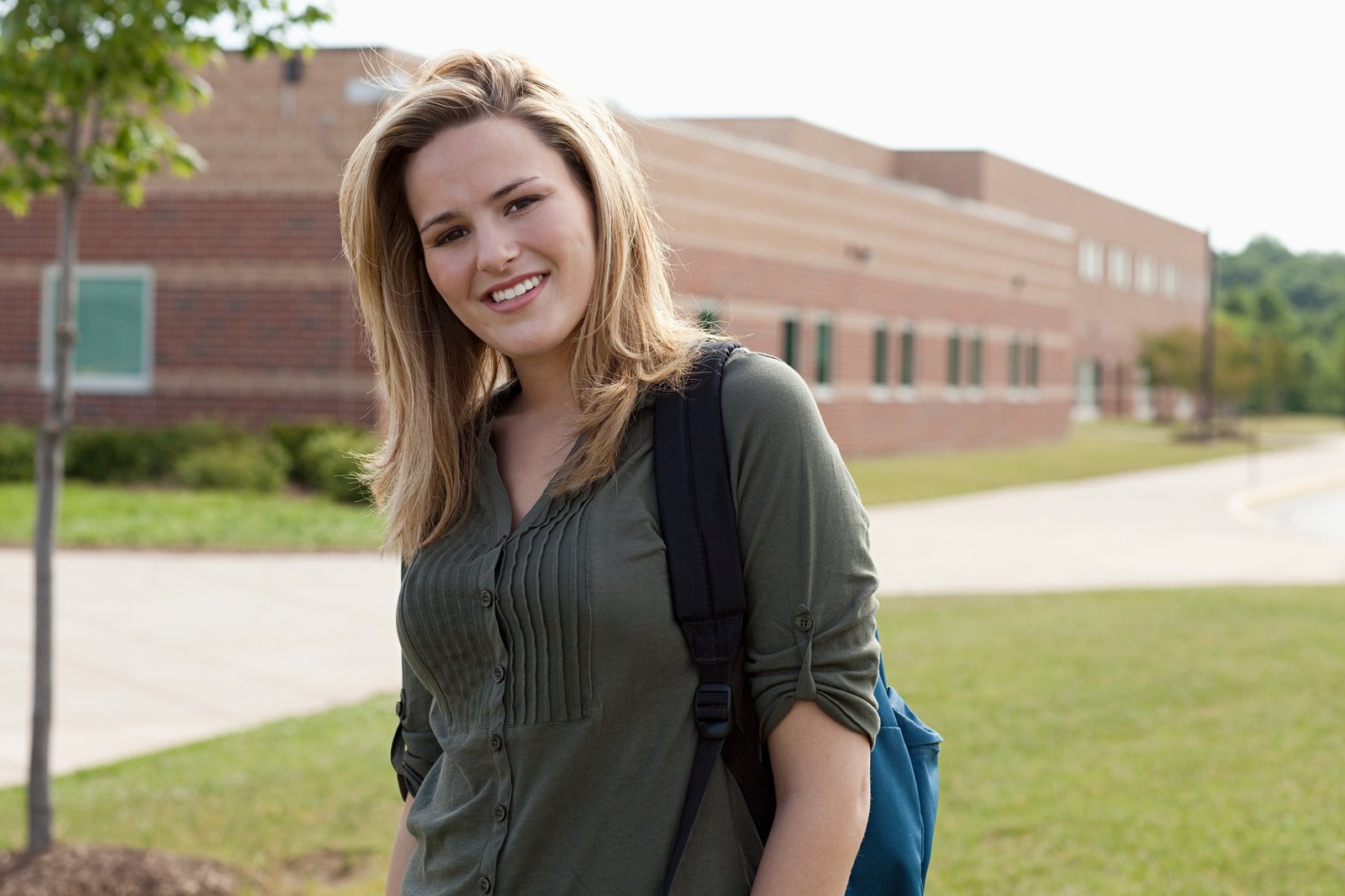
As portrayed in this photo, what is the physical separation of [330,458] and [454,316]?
1643cm

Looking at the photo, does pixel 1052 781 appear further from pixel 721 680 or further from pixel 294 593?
pixel 294 593

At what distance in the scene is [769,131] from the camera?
44.2 m

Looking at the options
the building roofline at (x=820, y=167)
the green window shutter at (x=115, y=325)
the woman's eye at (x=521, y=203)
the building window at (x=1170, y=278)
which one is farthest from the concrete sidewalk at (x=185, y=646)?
the building window at (x=1170, y=278)

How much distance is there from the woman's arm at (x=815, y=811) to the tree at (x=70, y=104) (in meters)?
3.93

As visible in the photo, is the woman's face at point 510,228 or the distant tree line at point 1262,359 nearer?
the woman's face at point 510,228

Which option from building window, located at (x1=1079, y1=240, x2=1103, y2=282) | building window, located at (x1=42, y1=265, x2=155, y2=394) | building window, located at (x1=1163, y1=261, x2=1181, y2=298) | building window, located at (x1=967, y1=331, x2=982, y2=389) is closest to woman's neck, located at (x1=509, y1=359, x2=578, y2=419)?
building window, located at (x1=42, y1=265, x2=155, y2=394)

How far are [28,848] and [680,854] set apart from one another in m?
4.16

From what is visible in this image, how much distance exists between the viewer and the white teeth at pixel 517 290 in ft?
6.81

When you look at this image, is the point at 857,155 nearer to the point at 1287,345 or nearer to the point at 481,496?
the point at 1287,345

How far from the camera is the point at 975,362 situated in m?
37.8

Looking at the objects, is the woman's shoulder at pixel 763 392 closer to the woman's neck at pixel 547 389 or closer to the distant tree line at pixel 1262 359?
the woman's neck at pixel 547 389

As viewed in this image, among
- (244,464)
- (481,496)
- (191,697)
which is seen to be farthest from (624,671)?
(244,464)

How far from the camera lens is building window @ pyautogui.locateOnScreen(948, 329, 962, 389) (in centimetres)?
3619

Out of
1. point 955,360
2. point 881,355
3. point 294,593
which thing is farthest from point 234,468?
point 955,360
